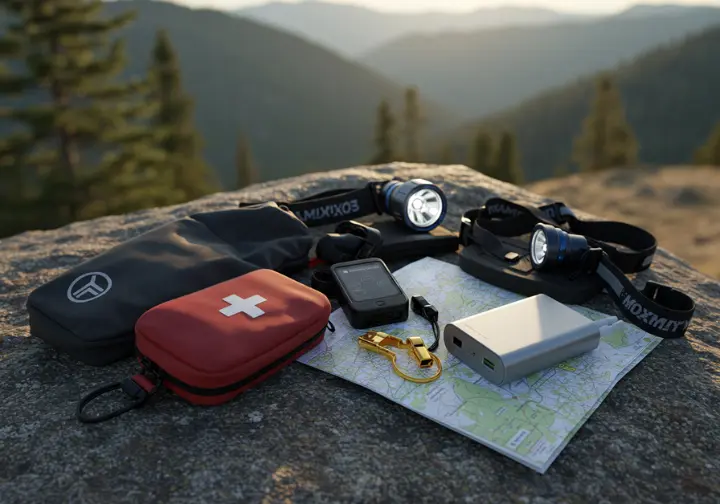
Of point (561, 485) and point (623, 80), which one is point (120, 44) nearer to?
point (561, 485)

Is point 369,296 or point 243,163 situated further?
point 243,163

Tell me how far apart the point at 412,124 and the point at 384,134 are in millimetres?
→ 7041

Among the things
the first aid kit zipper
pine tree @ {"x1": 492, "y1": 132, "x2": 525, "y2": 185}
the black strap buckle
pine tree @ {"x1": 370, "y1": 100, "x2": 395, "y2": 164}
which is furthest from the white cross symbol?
pine tree @ {"x1": 492, "y1": 132, "x2": 525, "y2": 185}

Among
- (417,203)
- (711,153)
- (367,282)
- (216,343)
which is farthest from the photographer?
(711,153)

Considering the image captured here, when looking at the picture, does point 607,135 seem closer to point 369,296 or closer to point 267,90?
point 369,296

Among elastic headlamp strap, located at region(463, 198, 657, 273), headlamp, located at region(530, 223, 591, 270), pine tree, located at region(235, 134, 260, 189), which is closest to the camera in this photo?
headlamp, located at region(530, 223, 591, 270)

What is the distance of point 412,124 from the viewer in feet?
167

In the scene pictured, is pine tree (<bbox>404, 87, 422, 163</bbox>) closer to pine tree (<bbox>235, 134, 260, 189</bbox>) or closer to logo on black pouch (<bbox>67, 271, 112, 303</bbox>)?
pine tree (<bbox>235, 134, 260, 189</bbox>)

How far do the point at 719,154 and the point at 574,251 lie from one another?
1924 inches

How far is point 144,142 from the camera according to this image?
22.5m

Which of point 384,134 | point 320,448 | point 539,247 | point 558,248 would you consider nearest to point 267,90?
point 384,134

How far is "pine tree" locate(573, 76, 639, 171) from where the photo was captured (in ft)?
143

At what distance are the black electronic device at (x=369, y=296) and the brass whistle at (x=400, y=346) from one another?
0.12 metres

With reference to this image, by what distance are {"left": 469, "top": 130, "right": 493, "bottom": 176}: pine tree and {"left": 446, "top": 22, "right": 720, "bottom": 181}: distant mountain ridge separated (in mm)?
46857
